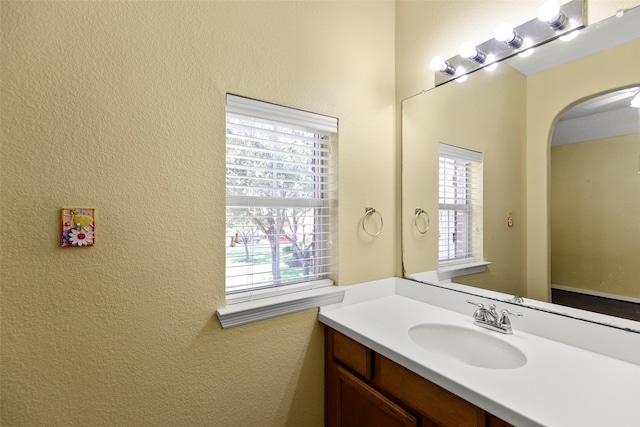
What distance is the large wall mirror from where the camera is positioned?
100 cm

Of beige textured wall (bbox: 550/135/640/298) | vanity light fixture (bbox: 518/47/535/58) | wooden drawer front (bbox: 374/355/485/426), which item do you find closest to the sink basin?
wooden drawer front (bbox: 374/355/485/426)

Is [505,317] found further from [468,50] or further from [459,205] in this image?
[468,50]

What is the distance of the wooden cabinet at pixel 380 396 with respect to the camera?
87cm

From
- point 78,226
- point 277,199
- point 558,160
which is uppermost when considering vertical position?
point 558,160

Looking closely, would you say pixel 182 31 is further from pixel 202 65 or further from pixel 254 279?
pixel 254 279

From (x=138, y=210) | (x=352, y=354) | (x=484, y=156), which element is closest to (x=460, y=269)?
(x=484, y=156)

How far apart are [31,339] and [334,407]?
1.23 m

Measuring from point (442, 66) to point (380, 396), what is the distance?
5.12ft

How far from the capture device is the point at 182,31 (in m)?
1.14

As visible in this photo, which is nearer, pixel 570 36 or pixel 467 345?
pixel 570 36

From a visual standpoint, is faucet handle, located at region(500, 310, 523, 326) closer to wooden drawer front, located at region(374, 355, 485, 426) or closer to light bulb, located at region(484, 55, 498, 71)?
wooden drawer front, located at region(374, 355, 485, 426)

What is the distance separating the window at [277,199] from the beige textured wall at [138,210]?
86mm

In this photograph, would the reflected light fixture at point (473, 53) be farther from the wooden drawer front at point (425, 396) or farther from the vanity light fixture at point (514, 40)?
the wooden drawer front at point (425, 396)

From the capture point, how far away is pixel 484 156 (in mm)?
1418
